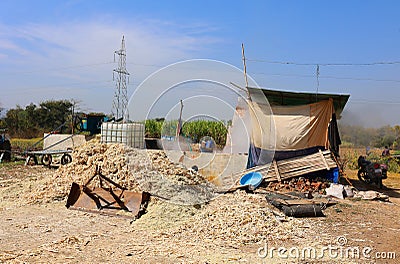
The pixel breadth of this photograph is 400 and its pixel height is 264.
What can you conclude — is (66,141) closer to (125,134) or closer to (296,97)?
(125,134)

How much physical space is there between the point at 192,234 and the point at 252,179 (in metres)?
3.97

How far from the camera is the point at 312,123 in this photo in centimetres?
1001

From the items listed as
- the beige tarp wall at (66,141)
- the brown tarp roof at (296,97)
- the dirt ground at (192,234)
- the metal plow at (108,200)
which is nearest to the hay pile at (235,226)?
the dirt ground at (192,234)

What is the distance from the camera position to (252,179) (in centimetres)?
906

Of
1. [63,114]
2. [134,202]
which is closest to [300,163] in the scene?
[134,202]

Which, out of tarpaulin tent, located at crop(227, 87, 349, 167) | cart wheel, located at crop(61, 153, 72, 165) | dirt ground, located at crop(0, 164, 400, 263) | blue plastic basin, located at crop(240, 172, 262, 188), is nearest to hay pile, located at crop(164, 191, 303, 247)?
dirt ground, located at crop(0, 164, 400, 263)

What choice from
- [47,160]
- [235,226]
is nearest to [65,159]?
[47,160]

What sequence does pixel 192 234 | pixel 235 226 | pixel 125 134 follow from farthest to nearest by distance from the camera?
pixel 125 134, pixel 235 226, pixel 192 234

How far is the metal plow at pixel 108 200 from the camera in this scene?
641 centimetres

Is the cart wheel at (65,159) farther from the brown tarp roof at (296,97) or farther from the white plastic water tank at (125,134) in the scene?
the brown tarp roof at (296,97)

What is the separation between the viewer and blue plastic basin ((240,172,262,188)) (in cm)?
877

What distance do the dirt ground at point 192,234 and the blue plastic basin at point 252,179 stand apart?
4.94 feet

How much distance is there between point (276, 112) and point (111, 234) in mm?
6088

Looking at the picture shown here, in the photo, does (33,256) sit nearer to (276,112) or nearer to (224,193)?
(224,193)
